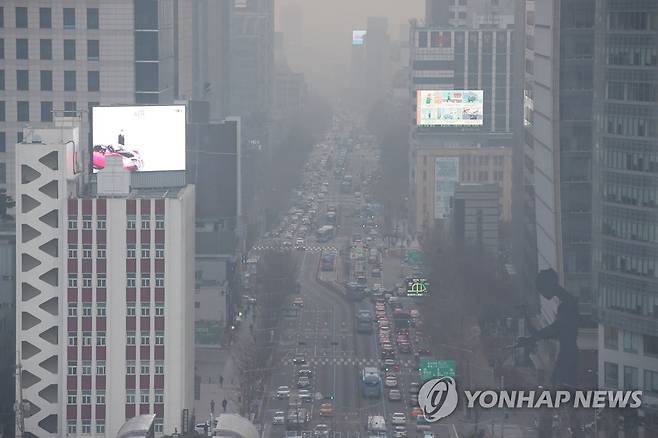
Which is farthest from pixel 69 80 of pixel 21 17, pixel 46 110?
pixel 21 17

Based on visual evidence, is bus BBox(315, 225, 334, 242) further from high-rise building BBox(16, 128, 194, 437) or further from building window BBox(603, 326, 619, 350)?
high-rise building BBox(16, 128, 194, 437)

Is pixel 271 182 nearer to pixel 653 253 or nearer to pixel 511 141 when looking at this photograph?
pixel 511 141

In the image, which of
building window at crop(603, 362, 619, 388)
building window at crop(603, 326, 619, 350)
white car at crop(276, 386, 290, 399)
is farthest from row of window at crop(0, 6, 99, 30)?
building window at crop(603, 362, 619, 388)

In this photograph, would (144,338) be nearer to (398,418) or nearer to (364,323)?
(398,418)

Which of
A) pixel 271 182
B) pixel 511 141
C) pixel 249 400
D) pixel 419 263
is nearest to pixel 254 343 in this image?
pixel 249 400

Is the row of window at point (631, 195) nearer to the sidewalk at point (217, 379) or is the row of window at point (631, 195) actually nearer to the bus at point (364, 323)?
the sidewalk at point (217, 379)
